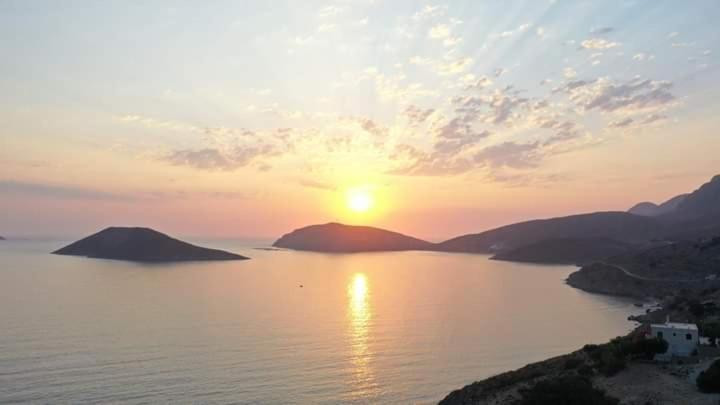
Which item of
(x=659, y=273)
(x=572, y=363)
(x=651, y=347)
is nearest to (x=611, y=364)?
(x=572, y=363)

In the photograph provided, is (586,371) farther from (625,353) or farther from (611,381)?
(625,353)

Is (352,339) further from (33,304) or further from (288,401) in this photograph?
(33,304)

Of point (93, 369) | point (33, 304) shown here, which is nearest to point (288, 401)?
point (93, 369)

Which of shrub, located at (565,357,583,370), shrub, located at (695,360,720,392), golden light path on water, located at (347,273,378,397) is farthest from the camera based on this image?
golden light path on water, located at (347,273,378,397)

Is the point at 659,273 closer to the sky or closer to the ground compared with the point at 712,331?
closer to the sky

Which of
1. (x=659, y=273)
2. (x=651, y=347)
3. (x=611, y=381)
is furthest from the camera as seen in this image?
(x=659, y=273)

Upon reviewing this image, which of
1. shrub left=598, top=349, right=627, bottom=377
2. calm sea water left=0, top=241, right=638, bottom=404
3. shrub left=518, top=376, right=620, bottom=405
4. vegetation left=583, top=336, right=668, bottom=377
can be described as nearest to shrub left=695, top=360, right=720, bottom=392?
shrub left=518, top=376, right=620, bottom=405

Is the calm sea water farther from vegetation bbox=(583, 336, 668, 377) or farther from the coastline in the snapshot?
vegetation bbox=(583, 336, 668, 377)
